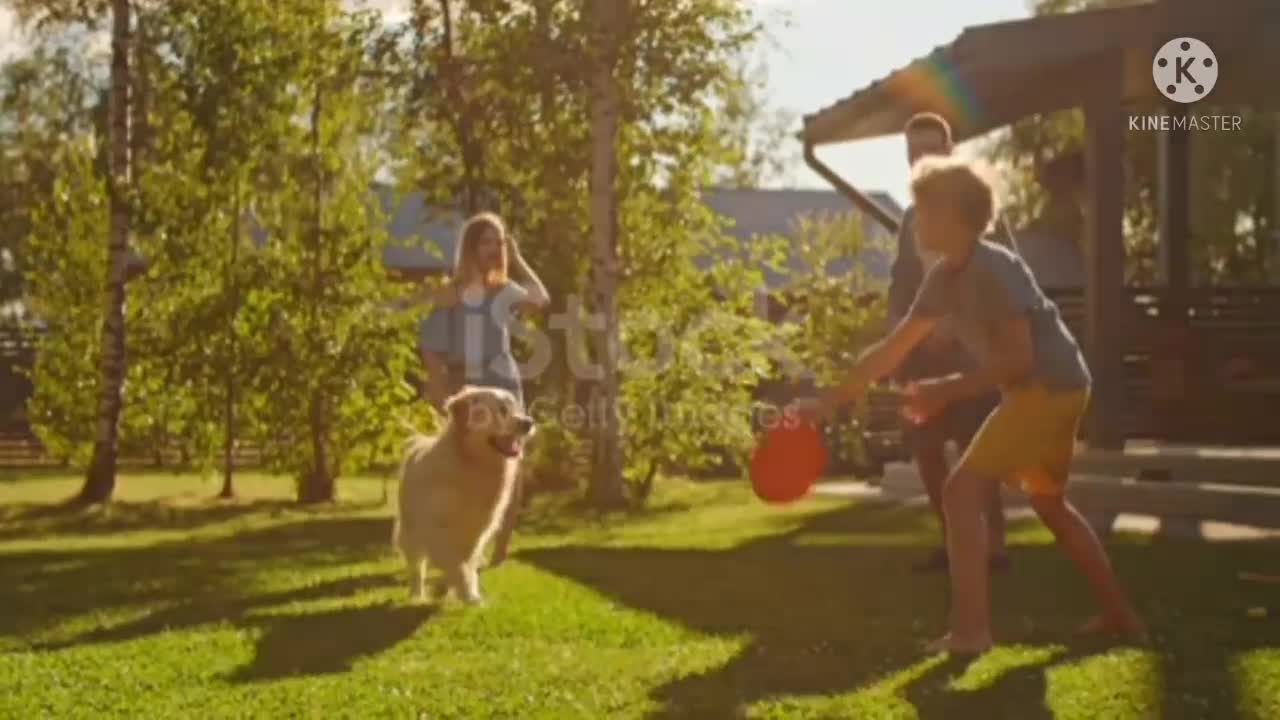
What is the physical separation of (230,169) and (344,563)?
277 inches

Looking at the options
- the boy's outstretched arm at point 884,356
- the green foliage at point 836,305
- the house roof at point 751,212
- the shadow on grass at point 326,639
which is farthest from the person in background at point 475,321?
the house roof at point 751,212

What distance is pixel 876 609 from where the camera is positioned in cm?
638

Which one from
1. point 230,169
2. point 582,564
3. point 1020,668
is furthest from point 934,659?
point 230,169

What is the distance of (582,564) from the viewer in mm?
8266

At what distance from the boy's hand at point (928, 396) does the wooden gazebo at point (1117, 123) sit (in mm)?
6400

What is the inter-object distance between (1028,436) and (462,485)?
2.61 metres

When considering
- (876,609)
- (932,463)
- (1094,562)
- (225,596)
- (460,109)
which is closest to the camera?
(1094,562)

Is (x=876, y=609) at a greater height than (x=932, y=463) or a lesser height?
lesser

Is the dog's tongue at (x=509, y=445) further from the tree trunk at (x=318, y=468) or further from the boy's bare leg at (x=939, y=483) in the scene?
the tree trunk at (x=318, y=468)

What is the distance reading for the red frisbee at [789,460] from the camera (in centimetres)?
590

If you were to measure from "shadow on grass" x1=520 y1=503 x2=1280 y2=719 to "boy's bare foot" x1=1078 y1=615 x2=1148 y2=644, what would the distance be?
8 centimetres

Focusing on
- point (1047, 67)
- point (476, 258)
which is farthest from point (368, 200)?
point (476, 258)

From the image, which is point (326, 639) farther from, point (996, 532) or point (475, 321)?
point (996, 532)

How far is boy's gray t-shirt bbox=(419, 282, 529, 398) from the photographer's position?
770 centimetres
